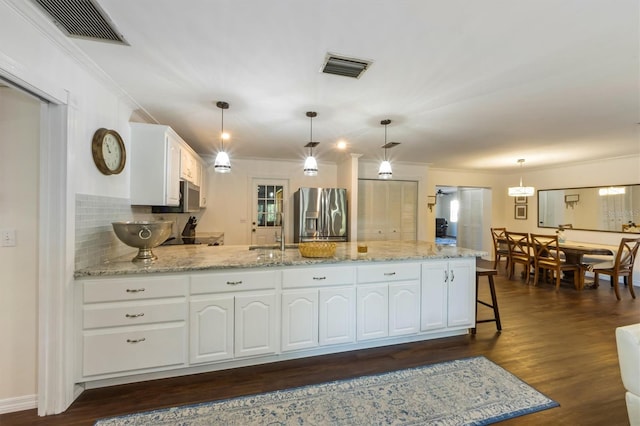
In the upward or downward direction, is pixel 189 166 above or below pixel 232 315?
above

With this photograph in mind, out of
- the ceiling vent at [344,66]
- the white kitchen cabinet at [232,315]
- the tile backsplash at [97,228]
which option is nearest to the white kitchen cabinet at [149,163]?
the tile backsplash at [97,228]

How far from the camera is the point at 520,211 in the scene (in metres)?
6.98

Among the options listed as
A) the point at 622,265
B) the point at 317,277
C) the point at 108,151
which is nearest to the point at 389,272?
the point at 317,277

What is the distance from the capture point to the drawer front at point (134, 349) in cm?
196

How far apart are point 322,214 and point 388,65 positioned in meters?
3.08

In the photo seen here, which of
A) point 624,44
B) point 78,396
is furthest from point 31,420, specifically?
point 624,44

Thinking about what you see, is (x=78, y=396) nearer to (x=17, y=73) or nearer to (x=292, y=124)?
(x=17, y=73)

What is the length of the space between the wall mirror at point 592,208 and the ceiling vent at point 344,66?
19.7 feet

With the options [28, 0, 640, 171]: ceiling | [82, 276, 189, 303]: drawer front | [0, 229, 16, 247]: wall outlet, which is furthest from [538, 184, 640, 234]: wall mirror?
[0, 229, 16, 247]: wall outlet

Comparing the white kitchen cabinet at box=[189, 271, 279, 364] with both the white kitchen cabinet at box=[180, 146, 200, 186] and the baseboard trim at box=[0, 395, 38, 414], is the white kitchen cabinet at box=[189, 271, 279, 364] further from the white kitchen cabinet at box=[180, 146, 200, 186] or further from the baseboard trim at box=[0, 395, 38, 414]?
the white kitchen cabinet at box=[180, 146, 200, 186]

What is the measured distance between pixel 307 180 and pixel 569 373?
461 centimetres

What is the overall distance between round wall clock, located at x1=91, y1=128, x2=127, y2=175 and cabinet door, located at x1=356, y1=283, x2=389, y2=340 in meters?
2.38

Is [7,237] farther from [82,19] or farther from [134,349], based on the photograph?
[82,19]

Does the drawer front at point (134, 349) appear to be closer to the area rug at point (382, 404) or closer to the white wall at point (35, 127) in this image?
the white wall at point (35, 127)
